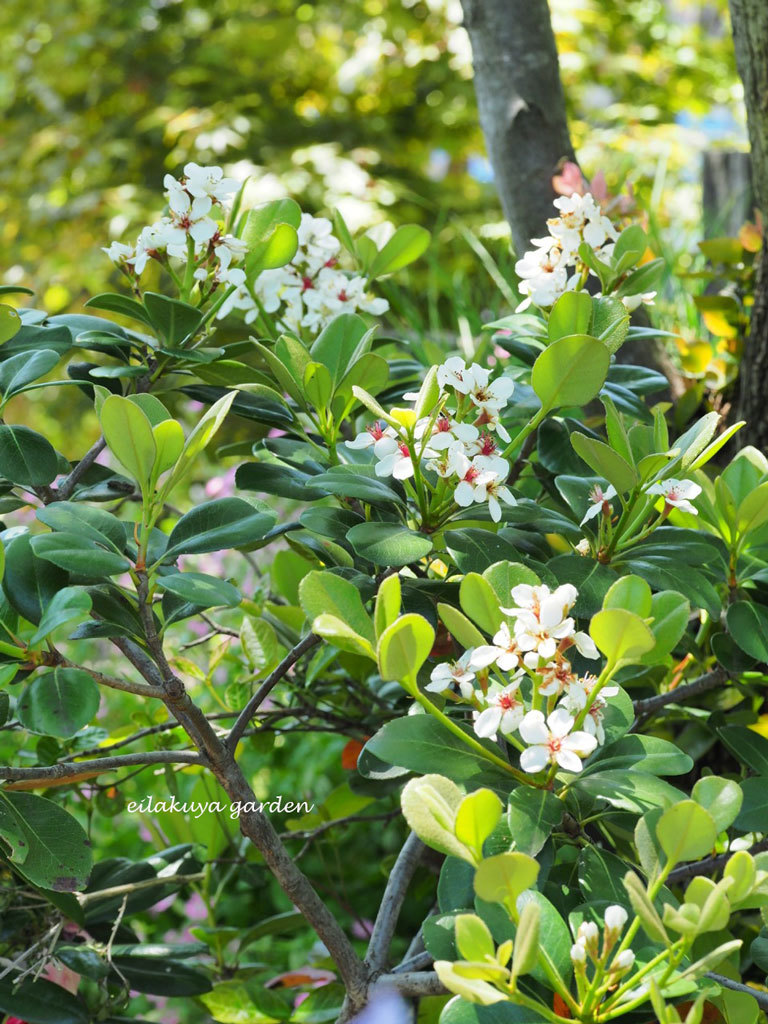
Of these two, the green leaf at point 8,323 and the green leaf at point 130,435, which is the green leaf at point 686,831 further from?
the green leaf at point 8,323

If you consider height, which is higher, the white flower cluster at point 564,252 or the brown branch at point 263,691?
the white flower cluster at point 564,252

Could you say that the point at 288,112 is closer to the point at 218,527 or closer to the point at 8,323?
the point at 8,323

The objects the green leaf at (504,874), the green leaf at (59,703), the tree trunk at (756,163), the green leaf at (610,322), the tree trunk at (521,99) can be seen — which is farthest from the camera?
the tree trunk at (521,99)

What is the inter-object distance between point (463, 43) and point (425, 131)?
0.37 m

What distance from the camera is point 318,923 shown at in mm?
578

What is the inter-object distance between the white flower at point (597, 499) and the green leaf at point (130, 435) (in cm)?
25

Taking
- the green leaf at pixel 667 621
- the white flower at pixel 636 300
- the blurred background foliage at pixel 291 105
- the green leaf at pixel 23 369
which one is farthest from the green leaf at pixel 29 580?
the blurred background foliage at pixel 291 105

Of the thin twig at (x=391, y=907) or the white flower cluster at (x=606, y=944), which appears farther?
the thin twig at (x=391, y=907)

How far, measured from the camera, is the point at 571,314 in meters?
0.57

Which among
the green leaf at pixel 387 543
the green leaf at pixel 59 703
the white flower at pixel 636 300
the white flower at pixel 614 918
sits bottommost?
the white flower at pixel 614 918

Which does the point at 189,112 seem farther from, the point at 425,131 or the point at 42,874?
the point at 42,874

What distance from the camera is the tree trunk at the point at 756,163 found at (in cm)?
90

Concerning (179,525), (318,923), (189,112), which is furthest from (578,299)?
(189,112)

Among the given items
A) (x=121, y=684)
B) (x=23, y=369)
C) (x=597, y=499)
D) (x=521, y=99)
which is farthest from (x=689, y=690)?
(x=521, y=99)
